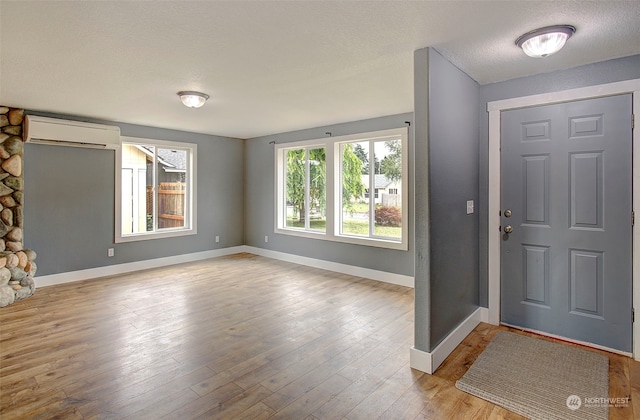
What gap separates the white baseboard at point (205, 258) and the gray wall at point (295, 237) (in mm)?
78

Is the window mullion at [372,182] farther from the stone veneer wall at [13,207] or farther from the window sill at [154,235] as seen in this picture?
the stone veneer wall at [13,207]

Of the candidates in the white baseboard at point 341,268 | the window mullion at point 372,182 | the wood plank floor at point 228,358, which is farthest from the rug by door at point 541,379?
the window mullion at point 372,182

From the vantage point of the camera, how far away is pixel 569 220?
9.45 feet

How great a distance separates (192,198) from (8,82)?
10.5 feet

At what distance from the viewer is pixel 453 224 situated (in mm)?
2801

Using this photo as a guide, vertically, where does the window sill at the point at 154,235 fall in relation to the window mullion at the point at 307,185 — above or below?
below

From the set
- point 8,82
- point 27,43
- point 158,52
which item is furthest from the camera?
point 8,82

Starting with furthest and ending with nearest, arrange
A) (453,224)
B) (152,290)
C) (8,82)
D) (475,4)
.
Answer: (152,290) → (8,82) → (453,224) → (475,4)

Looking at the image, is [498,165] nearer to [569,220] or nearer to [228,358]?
[569,220]

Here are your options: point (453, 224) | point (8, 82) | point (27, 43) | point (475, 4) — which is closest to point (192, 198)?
point (8, 82)

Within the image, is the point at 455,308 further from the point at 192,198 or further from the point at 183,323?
the point at 192,198

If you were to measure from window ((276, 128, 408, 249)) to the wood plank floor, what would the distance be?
1.09 meters

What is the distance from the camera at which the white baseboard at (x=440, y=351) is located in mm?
2418

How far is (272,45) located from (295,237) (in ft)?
13.3
